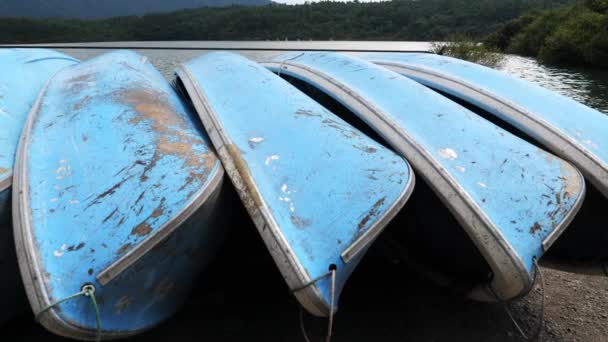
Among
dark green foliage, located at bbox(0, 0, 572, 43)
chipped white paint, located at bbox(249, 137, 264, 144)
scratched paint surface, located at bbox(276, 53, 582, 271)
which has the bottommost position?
dark green foliage, located at bbox(0, 0, 572, 43)

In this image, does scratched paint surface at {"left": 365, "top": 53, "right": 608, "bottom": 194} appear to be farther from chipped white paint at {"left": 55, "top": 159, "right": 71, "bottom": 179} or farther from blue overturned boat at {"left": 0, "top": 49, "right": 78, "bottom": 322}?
blue overturned boat at {"left": 0, "top": 49, "right": 78, "bottom": 322}

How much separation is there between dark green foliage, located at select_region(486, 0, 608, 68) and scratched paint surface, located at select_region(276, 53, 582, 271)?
2352 cm

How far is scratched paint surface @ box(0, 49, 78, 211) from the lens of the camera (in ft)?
6.92

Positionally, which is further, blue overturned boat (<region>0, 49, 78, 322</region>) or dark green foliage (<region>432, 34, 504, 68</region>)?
dark green foliage (<region>432, 34, 504, 68</region>)

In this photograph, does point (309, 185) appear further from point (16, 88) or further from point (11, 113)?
point (16, 88)

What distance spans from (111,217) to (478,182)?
154cm

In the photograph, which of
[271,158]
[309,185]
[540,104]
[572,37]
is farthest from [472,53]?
[309,185]

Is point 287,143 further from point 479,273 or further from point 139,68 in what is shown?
point 139,68

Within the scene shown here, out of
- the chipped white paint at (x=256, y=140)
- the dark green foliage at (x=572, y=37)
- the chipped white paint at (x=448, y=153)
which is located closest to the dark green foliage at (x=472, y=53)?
the dark green foliage at (x=572, y=37)

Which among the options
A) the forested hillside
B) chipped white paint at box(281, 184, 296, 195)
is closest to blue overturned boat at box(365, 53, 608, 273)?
chipped white paint at box(281, 184, 296, 195)

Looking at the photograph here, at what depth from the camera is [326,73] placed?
3516 millimetres

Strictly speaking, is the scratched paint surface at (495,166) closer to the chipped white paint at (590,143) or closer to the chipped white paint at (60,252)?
the chipped white paint at (590,143)

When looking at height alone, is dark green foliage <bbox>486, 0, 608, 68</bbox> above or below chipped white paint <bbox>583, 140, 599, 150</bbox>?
below

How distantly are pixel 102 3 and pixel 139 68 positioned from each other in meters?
160
